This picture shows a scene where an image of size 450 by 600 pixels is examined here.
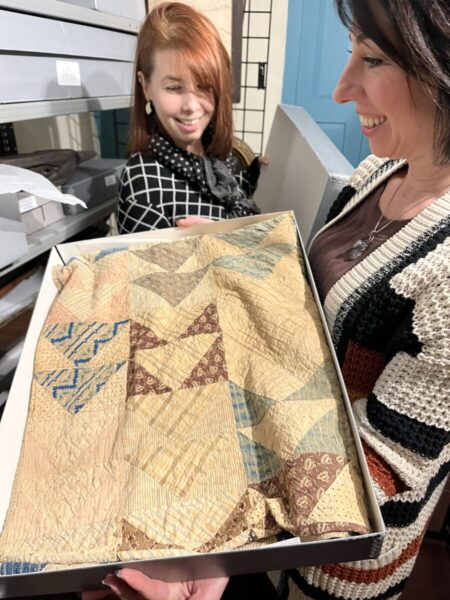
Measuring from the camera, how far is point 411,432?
479mm

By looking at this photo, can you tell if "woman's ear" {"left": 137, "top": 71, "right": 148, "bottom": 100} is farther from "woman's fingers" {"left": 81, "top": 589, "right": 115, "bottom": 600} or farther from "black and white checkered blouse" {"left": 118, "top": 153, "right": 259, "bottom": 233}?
"woman's fingers" {"left": 81, "top": 589, "right": 115, "bottom": 600}

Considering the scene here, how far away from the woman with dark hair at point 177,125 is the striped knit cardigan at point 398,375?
1.83 ft

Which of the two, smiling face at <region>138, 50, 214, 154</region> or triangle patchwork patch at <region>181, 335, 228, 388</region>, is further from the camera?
smiling face at <region>138, 50, 214, 154</region>

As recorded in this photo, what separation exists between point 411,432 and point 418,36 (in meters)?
0.42

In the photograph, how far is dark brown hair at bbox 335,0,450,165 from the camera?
41 cm

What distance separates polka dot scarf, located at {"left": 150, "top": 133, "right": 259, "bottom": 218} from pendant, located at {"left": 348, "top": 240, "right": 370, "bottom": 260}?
0.51m

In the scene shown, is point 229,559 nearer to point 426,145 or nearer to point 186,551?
point 186,551

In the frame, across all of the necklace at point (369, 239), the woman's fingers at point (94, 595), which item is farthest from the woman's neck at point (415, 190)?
the woman's fingers at point (94, 595)

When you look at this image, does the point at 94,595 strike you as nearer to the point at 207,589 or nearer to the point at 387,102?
the point at 207,589

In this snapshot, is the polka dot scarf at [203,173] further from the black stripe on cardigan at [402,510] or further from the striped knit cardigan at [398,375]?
the black stripe on cardigan at [402,510]

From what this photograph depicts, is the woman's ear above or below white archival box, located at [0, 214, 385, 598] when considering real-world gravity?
above

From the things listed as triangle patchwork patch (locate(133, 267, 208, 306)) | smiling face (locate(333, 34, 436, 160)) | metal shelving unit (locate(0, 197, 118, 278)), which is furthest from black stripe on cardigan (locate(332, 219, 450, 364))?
metal shelving unit (locate(0, 197, 118, 278))

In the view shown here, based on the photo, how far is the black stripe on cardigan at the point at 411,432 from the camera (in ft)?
→ 1.56

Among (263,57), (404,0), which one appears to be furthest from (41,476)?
(263,57)
